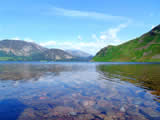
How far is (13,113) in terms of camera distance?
10812 millimetres

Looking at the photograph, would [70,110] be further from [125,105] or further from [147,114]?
[147,114]

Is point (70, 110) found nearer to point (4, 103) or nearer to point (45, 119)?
point (45, 119)

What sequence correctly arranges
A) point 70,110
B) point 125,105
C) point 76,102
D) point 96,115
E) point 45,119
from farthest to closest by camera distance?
point 76,102 → point 125,105 → point 70,110 → point 96,115 → point 45,119

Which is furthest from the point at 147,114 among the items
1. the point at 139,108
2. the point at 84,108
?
the point at 84,108

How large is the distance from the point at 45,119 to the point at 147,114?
8795 millimetres

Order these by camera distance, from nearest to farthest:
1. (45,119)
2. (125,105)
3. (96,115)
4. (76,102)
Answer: (45,119) → (96,115) → (125,105) → (76,102)

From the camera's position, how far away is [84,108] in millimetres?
12219

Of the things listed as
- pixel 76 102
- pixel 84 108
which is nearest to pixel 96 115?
A: pixel 84 108

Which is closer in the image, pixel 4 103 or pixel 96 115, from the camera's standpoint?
pixel 96 115

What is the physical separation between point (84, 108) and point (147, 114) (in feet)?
18.7

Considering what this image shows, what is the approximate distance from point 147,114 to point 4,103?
14.3 m

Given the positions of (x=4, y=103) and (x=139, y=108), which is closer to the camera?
(x=139, y=108)

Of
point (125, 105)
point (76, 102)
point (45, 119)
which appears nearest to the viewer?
point (45, 119)

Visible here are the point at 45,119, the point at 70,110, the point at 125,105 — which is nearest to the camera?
the point at 45,119
